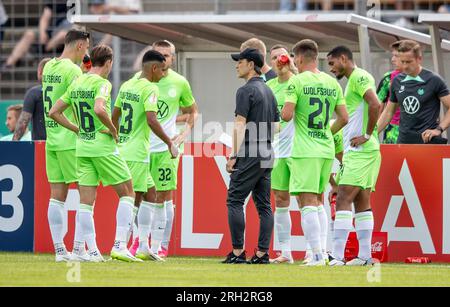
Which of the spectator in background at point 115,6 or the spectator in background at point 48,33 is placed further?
the spectator in background at point 115,6

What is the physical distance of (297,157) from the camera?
1355cm

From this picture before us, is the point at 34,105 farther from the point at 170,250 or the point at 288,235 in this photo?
the point at 288,235

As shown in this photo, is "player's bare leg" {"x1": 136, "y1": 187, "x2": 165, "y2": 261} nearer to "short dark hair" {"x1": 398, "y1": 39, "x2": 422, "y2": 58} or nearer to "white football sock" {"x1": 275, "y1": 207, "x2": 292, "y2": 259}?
"white football sock" {"x1": 275, "y1": 207, "x2": 292, "y2": 259}

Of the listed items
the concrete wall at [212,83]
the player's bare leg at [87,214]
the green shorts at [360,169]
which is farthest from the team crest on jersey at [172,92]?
the concrete wall at [212,83]

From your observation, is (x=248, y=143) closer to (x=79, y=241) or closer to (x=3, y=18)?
(x=79, y=241)

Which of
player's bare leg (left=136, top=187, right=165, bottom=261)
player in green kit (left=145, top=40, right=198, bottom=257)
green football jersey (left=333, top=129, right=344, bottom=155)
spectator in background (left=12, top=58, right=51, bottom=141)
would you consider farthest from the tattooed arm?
green football jersey (left=333, top=129, right=344, bottom=155)

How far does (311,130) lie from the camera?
13.5 metres

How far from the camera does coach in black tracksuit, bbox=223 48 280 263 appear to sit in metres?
13.3

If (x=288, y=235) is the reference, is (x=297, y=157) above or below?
above

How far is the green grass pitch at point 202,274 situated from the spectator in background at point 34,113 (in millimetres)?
3392

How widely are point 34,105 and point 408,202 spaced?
16.6 feet

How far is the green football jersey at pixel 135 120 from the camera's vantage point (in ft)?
45.0

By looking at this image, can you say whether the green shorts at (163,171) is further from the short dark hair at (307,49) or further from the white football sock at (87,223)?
the short dark hair at (307,49)
